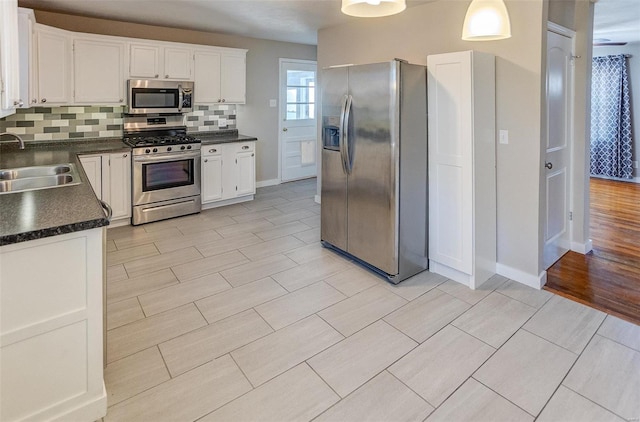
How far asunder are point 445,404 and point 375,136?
196cm

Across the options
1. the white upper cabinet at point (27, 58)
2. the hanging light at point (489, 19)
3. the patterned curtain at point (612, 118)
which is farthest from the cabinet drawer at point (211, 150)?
the patterned curtain at point (612, 118)

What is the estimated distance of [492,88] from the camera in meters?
3.07

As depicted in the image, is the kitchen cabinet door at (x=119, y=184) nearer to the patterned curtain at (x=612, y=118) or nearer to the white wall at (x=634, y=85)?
the patterned curtain at (x=612, y=118)

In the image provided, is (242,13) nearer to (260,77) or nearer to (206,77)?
(206,77)

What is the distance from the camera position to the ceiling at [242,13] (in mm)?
3896

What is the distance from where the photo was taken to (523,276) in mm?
3143

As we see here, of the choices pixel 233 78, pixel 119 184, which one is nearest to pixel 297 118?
pixel 233 78

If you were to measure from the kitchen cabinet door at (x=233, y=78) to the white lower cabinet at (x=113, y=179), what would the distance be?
176 centimetres

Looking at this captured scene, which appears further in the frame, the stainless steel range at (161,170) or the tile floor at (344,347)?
the stainless steel range at (161,170)

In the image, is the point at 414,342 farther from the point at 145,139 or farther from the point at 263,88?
the point at 263,88

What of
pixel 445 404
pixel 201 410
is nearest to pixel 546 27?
pixel 445 404

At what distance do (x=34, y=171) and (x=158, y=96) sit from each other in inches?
86.7

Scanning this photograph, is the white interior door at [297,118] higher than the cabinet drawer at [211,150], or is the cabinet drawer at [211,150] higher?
the white interior door at [297,118]

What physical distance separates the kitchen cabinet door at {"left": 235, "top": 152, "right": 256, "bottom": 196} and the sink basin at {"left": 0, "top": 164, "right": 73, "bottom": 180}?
2586 millimetres
